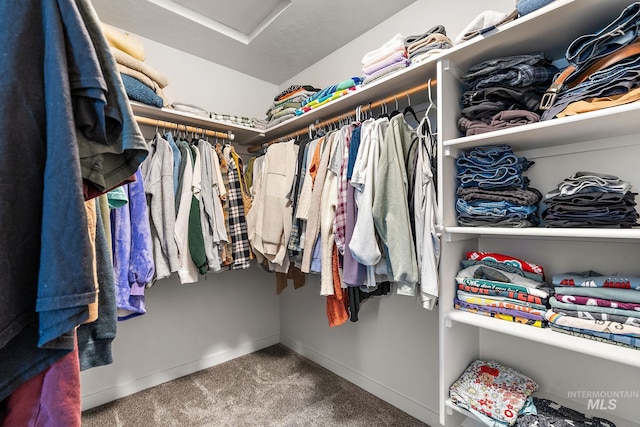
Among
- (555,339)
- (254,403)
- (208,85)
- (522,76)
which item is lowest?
(254,403)

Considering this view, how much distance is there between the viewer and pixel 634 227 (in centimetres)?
94

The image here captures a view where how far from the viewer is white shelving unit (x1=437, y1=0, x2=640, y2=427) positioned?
95 cm

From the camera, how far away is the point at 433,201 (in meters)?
1.21

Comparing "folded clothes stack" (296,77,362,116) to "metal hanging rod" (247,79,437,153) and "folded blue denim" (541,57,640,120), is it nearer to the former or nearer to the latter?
"metal hanging rod" (247,79,437,153)

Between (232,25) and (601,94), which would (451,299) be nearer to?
(601,94)

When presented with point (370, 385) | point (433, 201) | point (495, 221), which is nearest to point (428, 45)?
point (433, 201)

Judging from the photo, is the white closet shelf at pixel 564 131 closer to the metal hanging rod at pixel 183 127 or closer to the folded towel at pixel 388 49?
the folded towel at pixel 388 49

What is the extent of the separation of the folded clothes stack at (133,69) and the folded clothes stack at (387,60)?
1.21 meters

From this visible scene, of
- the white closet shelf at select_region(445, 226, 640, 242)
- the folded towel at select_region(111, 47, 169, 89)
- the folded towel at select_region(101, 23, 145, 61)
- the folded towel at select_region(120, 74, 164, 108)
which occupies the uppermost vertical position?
the folded towel at select_region(101, 23, 145, 61)

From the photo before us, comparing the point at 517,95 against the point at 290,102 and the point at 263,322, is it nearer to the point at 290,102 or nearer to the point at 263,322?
the point at 290,102

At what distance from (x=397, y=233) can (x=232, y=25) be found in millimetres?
1837

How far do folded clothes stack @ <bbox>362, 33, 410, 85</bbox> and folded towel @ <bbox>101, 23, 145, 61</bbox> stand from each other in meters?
1.25

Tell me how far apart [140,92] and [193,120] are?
13.7 inches

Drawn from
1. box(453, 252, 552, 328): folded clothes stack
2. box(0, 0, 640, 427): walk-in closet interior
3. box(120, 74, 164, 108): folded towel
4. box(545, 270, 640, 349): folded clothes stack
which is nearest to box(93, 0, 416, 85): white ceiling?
box(0, 0, 640, 427): walk-in closet interior
